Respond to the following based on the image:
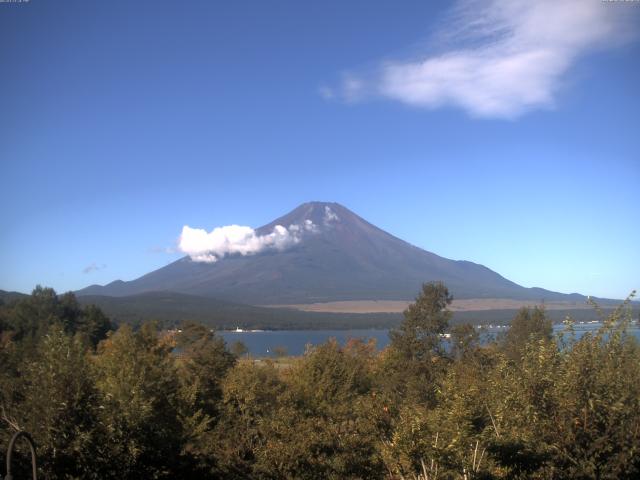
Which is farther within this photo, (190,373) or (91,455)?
(190,373)

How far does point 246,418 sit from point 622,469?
11843mm

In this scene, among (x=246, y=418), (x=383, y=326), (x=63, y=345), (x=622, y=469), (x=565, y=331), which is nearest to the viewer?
(x=622, y=469)

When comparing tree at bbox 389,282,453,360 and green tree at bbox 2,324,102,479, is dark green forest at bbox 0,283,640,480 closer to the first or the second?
green tree at bbox 2,324,102,479

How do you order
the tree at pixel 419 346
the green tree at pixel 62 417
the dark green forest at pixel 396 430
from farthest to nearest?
the tree at pixel 419 346 < the green tree at pixel 62 417 < the dark green forest at pixel 396 430

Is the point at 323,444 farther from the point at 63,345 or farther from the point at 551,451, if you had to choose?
the point at 63,345

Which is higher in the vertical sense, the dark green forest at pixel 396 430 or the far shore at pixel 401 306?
the dark green forest at pixel 396 430

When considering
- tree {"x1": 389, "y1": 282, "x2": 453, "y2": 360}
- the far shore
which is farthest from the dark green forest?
the far shore

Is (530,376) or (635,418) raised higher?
(530,376)

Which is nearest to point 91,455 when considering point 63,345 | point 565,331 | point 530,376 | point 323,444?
point 63,345

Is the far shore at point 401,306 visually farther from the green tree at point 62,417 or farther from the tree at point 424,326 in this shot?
the green tree at point 62,417

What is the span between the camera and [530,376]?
34.3 feet

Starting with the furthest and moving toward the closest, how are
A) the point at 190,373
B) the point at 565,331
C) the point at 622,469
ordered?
the point at 190,373 < the point at 565,331 < the point at 622,469

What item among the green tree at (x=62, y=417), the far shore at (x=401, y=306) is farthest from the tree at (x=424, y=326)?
the far shore at (x=401, y=306)

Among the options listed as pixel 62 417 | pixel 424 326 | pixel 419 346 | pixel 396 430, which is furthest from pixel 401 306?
pixel 62 417
